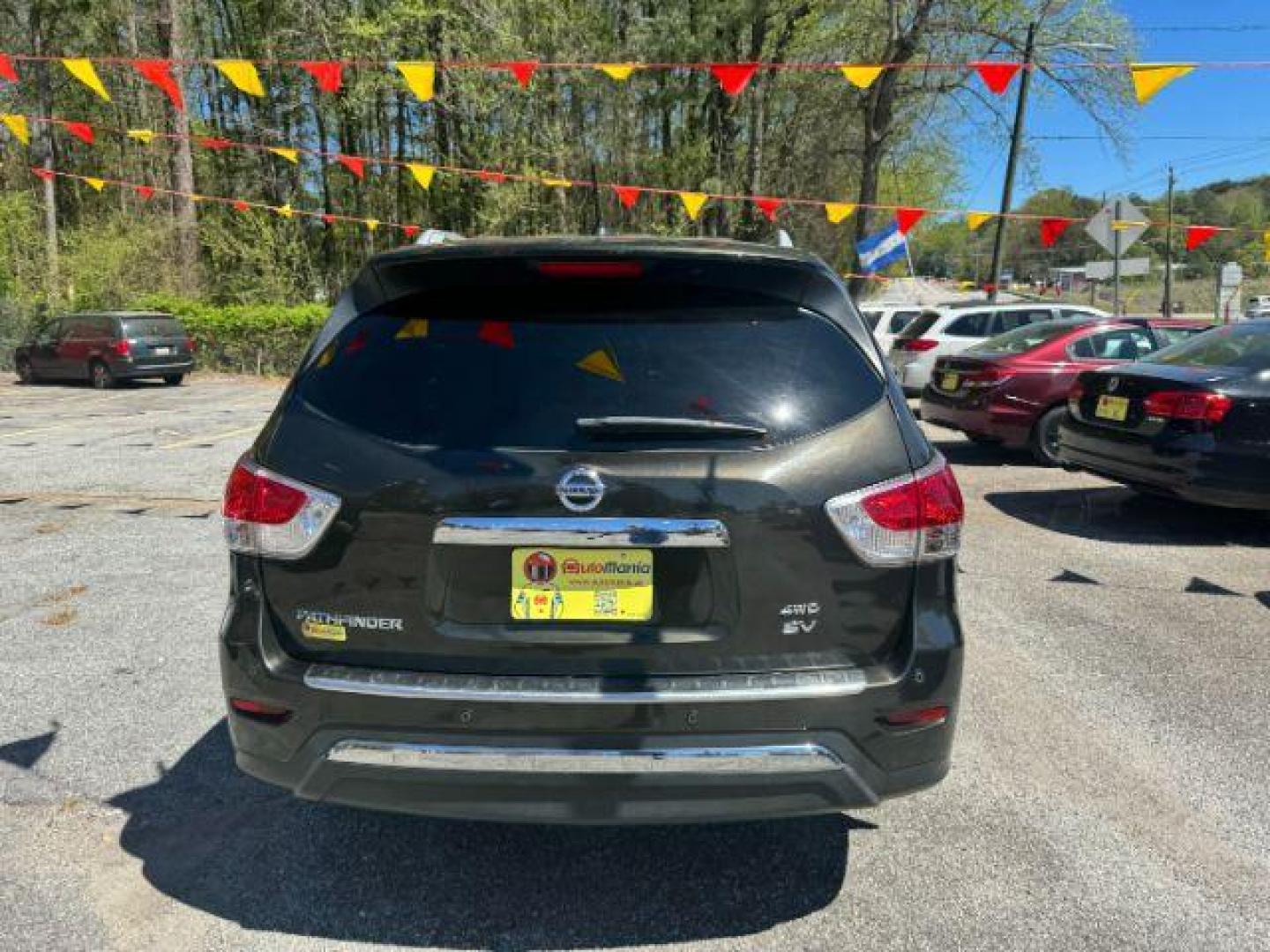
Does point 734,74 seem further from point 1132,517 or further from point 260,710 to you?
point 260,710

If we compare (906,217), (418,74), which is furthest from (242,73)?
(906,217)

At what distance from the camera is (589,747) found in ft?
7.18

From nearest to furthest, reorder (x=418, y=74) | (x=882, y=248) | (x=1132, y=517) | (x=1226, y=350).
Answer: (x=1226, y=350) → (x=1132, y=517) → (x=418, y=74) → (x=882, y=248)

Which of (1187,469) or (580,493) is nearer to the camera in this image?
(580,493)

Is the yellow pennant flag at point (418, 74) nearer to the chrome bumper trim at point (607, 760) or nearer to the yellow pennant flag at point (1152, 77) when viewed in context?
the yellow pennant flag at point (1152, 77)

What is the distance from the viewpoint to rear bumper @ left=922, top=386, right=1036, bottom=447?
9.41m

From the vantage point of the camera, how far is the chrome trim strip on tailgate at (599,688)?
2.18 meters

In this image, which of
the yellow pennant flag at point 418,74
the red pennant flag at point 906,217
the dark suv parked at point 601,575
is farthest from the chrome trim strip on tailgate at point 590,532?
the red pennant flag at point 906,217

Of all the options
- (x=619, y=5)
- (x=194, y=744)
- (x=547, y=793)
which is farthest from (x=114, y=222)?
(x=547, y=793)

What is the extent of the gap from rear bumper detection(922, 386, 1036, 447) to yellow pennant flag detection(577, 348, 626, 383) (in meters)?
8.06

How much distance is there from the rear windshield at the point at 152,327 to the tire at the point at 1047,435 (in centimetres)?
1819

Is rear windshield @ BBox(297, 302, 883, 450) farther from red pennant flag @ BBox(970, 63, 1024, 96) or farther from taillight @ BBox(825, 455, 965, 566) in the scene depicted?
red pennant flag @ BBox(970, 63, 1024, 96)

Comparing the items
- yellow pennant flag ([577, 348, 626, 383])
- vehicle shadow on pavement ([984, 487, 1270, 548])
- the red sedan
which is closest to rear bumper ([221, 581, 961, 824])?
yellow pennant flag ([577, 348, 626, 383])

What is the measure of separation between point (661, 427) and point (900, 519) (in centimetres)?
64
